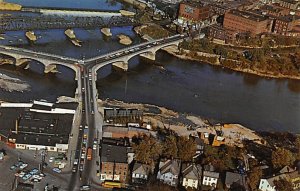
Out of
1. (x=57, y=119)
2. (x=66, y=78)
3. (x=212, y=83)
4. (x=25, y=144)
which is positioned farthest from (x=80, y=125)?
(x=212, y=83)

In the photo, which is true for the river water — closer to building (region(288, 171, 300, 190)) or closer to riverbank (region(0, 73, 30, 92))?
riverbank (region(0, 73, 30, 92))

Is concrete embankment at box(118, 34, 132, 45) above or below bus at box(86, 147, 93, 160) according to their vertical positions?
below

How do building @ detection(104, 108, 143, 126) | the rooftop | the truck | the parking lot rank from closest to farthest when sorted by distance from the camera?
the parking lot < the rooftop < the truck < building @ detection(104, 108, 143, 126)

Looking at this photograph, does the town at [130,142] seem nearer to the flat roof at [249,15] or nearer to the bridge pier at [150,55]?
the bridge pier at [150,55]

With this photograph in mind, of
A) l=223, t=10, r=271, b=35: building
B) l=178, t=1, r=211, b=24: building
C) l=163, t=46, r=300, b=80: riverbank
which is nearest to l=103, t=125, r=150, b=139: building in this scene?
l=163, t=46, r=300, b=80: riverbank

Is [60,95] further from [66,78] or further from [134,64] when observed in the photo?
[134,64]

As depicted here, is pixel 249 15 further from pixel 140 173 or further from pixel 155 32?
pixel 140 173
